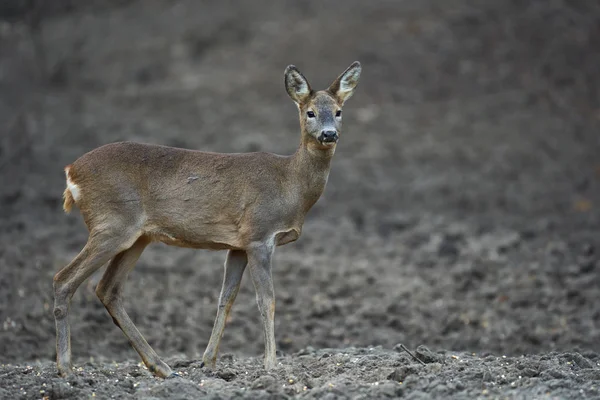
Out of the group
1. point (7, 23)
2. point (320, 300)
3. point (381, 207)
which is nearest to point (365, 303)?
point (320, 300)

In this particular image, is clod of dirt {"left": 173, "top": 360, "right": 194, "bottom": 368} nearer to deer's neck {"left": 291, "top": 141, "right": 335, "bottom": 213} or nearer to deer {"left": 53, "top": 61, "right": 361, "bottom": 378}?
deer {"left": 53, "top": 61, "right": 361, "bottom": 378}

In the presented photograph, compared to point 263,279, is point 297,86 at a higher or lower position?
higher

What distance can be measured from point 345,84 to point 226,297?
2442 millimetres

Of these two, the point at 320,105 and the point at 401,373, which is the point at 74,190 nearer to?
the point at 320,105

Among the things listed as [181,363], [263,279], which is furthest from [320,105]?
[181,363]

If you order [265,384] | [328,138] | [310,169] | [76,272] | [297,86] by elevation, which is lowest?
[265,384]

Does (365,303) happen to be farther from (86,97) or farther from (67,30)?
(67,30)

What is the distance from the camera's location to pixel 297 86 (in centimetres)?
998

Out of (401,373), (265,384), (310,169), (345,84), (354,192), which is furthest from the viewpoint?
(354,192)

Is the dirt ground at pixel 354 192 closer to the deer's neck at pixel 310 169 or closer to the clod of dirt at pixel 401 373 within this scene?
the clod of dirt at pixel 401 373

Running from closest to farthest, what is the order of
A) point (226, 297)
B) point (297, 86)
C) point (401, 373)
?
point (401, 373) < point (226, 297) < point (297, 86)

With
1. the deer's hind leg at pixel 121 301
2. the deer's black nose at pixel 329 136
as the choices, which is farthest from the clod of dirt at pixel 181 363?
the deer's black nose at pixel 329 136

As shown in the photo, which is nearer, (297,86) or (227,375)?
(227,375)

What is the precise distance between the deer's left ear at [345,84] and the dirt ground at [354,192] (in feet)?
8.45
